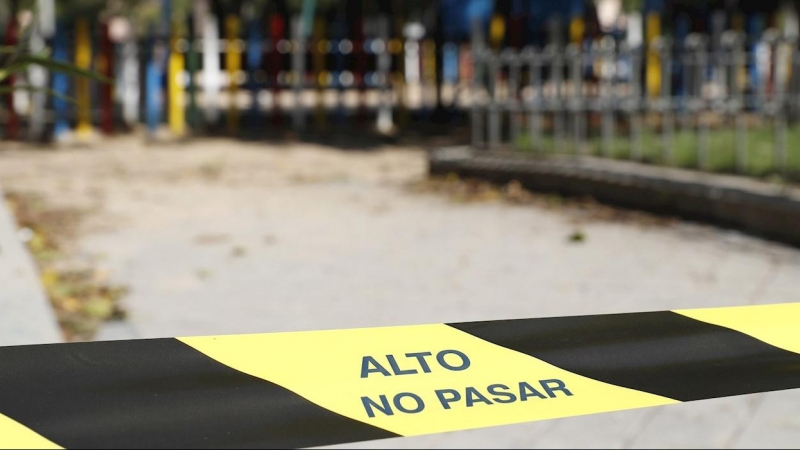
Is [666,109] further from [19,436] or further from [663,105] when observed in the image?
[19,436]

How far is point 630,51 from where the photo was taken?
29.4ft

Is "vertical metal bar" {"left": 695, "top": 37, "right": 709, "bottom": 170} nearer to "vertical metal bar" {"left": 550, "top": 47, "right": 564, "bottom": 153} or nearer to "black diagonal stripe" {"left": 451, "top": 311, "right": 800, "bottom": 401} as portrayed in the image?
"vertical metal bar" {"left": 550, "top": 47, "right": 564, "bottom": 153}

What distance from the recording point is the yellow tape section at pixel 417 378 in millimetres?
1747

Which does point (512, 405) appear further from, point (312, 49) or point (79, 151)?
point (312, 49)

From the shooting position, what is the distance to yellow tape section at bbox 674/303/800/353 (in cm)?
202

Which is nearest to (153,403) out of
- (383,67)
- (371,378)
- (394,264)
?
(371,378)

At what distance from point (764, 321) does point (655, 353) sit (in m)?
0.25

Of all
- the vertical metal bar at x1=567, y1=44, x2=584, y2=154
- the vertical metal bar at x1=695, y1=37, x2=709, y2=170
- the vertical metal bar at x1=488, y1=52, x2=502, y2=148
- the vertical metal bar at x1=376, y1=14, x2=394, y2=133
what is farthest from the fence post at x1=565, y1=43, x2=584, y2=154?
the vertical metal bar at x1=376, y1=14, x2=394, y2=133

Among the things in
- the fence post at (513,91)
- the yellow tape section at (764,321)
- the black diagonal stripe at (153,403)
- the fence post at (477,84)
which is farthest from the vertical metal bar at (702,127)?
the black diagonal stripe at (153,403)

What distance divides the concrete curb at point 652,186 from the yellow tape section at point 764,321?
4894mm

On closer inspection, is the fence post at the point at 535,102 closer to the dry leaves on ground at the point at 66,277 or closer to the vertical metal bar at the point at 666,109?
the vertical metal bar at the point at 666,109

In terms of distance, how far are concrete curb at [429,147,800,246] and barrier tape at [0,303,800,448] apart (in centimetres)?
510

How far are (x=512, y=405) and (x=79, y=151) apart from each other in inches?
502

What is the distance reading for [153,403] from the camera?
1.68 meters
